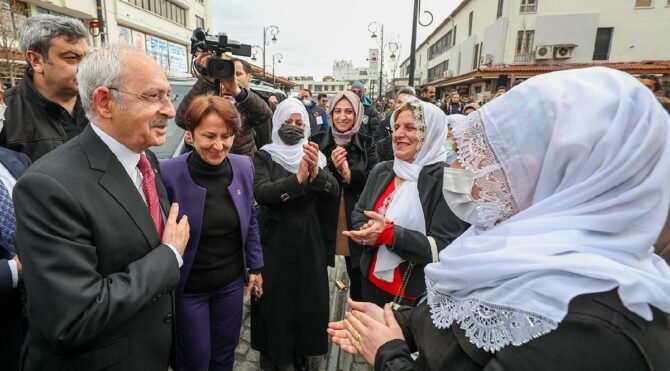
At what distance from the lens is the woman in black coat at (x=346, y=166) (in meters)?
3.16

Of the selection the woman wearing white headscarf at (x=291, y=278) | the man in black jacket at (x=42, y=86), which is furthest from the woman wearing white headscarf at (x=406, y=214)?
the man in black jacket at (x=42, y=86)

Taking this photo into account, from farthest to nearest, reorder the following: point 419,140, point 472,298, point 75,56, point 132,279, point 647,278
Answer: point 419,140 → point 75,56 → point 132,279 → point 472,298 → point 647,278

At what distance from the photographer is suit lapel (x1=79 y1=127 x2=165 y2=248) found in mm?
1471

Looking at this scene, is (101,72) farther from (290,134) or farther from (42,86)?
(290,134)

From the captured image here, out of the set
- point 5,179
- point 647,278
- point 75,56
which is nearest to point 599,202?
point 647,278

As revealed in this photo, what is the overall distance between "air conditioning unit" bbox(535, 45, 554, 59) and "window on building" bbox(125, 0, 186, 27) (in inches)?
1171

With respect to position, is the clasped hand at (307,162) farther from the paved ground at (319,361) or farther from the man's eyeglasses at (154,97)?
the paved ground at (319,361)

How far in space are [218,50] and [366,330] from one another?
9.57ft

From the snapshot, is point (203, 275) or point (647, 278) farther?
point (203, 275)

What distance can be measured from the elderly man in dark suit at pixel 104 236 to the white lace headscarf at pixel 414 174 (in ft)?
4.22

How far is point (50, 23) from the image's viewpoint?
2350 mm

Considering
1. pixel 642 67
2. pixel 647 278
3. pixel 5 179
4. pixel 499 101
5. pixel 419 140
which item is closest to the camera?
pixel 647 278

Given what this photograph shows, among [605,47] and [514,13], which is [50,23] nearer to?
[514,13]

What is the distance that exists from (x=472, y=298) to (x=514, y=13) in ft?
103
